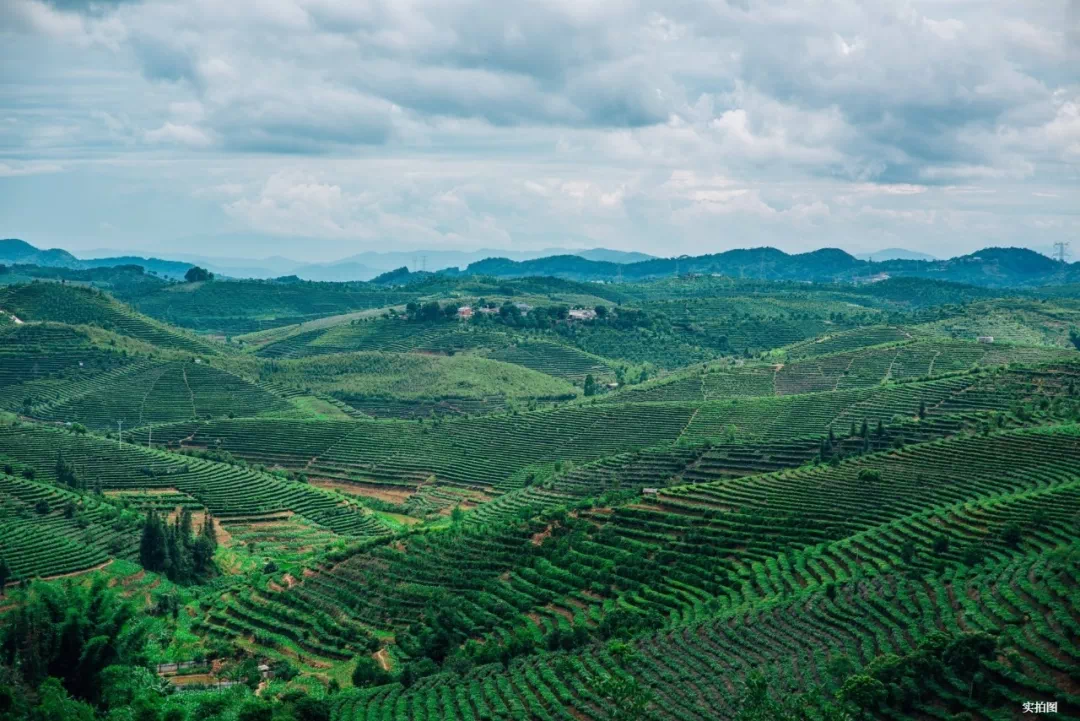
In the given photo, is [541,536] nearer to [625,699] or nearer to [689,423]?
Result: [625,699]

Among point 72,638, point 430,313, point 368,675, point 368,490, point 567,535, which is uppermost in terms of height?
point 430,313

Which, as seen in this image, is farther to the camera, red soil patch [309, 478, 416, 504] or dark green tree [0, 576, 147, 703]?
red soil patch [309, 478, 416, 504]

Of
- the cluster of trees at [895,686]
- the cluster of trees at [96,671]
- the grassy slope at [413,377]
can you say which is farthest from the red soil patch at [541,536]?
the grassy slope at [413,377]

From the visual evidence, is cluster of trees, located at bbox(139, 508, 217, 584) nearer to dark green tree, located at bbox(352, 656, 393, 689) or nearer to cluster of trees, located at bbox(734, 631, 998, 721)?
dark green tree, located at bbox(352, 656, 393, 689)

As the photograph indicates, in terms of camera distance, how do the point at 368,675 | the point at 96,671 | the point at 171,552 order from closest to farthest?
the point at 368,675
the point at 96,671
the point at 171,552

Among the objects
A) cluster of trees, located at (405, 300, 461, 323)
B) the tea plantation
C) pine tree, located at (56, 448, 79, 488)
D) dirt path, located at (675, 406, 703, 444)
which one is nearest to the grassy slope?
the tea plantation

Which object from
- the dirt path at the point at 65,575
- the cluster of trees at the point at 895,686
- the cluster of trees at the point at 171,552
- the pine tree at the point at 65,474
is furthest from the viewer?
the pine tree at the point at 65,474

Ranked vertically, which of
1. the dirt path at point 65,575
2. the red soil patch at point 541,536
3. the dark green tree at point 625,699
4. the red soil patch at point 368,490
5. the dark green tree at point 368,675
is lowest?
the red soil patch at point 368,490

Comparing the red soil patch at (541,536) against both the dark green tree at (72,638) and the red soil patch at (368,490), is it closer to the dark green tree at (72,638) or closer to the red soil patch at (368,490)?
the dark green tree at (72,638)

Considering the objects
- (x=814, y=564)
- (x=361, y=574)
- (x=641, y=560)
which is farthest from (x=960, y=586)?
(x=361, y=574)

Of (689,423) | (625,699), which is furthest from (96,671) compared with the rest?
(689,423)

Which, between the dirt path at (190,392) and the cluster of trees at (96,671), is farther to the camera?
the dirt path at (190,392)
